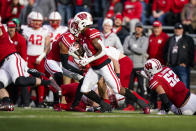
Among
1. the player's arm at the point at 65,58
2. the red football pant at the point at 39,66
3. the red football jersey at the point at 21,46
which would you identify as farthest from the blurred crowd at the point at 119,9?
the player's arm at the point at 65,58

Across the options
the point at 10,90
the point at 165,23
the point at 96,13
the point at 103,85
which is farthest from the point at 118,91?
the point at 96,13

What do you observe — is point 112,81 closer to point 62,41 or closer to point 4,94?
point 62,41

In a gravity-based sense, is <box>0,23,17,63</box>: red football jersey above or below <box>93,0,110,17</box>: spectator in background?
below

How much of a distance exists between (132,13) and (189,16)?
4.85 feet

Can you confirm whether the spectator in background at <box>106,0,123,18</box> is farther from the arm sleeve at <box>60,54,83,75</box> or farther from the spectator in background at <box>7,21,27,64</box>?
the arm sleeve at <box>60,54,83,75</box>

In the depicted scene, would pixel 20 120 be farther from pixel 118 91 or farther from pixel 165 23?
pixel 165 23

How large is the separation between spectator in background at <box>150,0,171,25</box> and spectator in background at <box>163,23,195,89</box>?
192cm

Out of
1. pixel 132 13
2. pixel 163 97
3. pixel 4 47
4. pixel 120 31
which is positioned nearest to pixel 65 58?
pixel 4 47

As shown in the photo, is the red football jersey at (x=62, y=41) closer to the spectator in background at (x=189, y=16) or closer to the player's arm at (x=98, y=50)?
the player's arm at (x=98, y=50)

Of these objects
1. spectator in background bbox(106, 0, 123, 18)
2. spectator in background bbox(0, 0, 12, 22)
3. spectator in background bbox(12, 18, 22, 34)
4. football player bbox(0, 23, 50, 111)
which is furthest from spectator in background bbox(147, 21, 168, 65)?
spectator in background bbox(0, 0, 12, 22)

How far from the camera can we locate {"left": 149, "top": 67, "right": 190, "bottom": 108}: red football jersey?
9.06 meters

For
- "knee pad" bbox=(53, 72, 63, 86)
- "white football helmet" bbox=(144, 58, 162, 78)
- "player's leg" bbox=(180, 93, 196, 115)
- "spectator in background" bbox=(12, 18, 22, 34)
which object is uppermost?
"spectator in background" bbox=(12, 18, 22, 34)

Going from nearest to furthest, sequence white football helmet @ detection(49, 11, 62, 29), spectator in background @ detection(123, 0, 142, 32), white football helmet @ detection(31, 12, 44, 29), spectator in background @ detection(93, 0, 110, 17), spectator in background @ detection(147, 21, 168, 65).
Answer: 1. spectator in background @ detection(147, 21, 168, 65)
2. white football helmet @ detection(31, 12, 44, 29)
3. white football helmet @ detection(49, 11, 62, 29)
4. spectator in background @ detection(123, 0, 142, 32)
5. spectator in background @ detection(93, 0, 110, 17)

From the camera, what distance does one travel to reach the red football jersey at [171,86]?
906 cm
